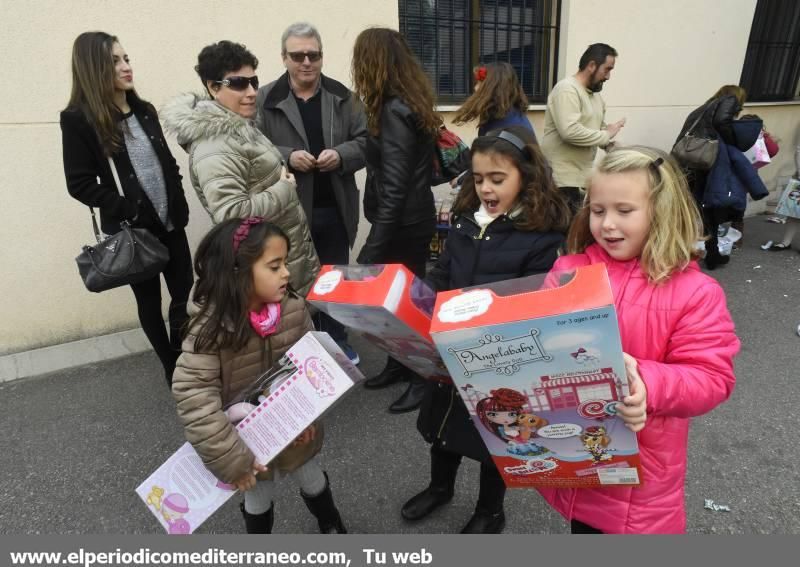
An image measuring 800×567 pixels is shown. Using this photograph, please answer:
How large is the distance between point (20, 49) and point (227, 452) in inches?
123

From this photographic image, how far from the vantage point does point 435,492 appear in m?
2.08

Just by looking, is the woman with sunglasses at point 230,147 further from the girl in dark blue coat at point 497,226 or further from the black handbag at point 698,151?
the black handbag at point 698,151

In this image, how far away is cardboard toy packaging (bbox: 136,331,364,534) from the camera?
130 centimetres

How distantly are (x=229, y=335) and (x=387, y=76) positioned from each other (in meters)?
1.48

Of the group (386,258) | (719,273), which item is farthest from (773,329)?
(386,258)

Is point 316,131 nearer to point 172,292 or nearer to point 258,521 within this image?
point 172,292

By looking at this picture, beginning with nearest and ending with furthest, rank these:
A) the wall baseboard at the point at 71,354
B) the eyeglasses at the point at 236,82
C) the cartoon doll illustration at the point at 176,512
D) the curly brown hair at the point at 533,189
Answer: the cartoon doll illustration at the point at 176,512 < the curly brown hair at the point at 533,189 < the eyeglasses at the point at 236,82 < the wall baseboard at the point at 71,354

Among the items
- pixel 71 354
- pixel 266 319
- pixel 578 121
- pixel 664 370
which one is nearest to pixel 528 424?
pixel 664 370

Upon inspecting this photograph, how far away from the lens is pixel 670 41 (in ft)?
17.7

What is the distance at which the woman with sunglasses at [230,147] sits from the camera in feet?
6.84

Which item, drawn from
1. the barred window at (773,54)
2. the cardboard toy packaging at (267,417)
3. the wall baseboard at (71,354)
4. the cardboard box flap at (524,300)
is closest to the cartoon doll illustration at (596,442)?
the cardboard box flap at (524,300)

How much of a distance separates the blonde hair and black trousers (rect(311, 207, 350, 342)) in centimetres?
188

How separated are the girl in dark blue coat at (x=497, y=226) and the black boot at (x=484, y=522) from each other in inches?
13.3

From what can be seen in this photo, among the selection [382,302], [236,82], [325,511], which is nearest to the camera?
[382,302]
